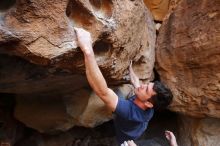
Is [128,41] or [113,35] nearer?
[113,35]

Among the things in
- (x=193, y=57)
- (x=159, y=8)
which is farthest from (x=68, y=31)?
(x=159, y=8)

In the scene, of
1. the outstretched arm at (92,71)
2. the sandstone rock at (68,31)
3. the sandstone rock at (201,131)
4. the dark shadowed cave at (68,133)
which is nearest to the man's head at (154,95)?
the outstretched arm at (92,71)

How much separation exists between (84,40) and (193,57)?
37.9 inches

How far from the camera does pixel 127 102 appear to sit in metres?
1.65

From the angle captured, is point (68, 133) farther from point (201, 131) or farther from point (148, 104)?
point (148, 104)

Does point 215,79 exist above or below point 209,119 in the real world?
above

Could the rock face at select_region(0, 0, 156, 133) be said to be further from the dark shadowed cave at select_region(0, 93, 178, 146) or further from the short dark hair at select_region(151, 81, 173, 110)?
the short dark hair at select_region(151, 81, 173, 110)

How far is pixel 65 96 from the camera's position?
8.01 feet

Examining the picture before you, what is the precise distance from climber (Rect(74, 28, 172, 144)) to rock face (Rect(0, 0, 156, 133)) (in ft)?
0.34

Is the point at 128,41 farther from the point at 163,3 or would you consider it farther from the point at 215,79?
the point at 163,3

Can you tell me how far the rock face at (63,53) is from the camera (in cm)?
148

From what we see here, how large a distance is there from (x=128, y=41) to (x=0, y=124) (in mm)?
1193

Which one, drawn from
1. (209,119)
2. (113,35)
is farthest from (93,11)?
(209,119)

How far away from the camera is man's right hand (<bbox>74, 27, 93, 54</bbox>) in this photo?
1.50m
